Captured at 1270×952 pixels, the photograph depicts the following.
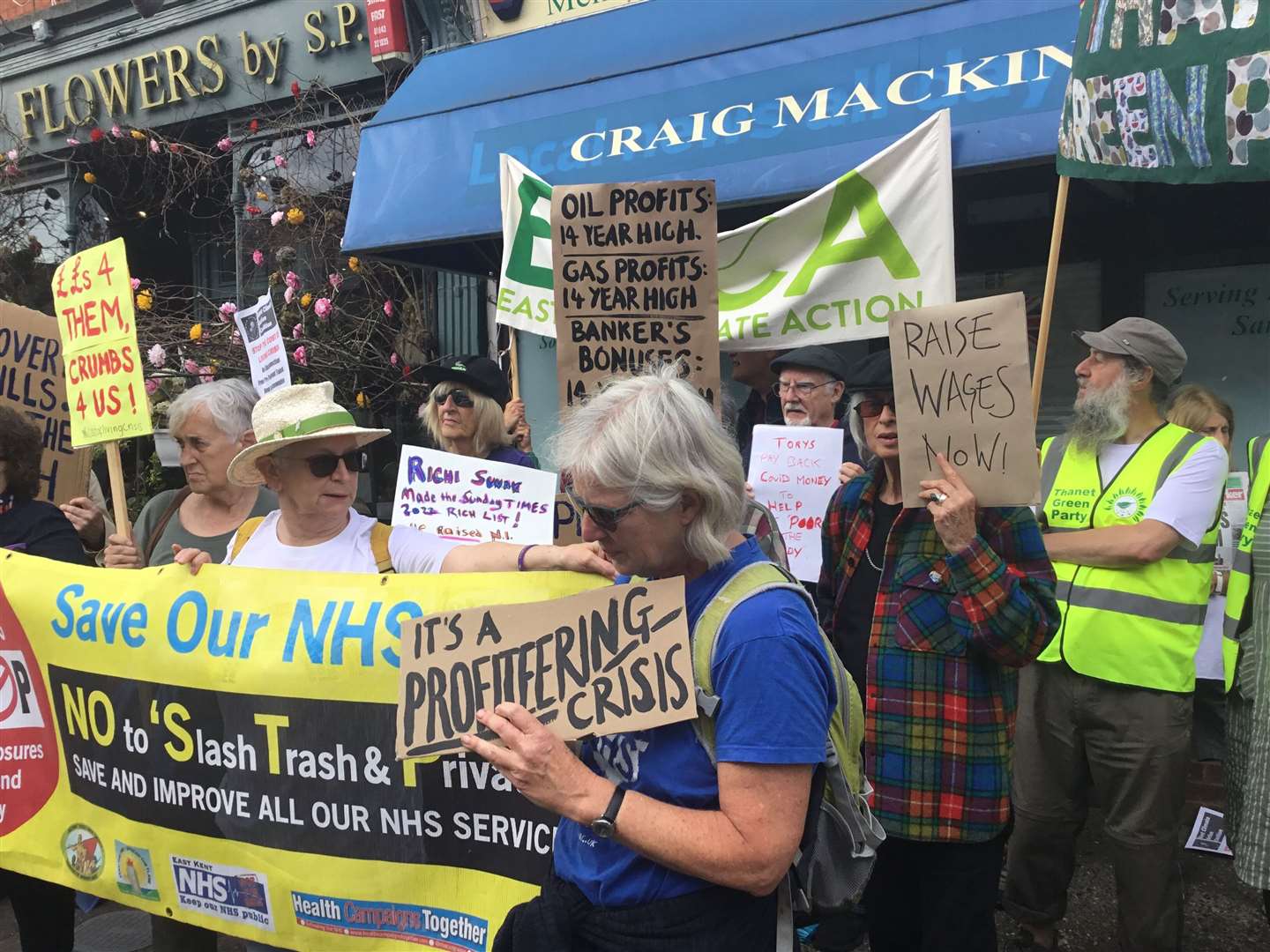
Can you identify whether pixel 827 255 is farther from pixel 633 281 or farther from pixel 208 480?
pixel 208 480

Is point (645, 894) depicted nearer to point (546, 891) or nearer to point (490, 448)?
point (546, 891)

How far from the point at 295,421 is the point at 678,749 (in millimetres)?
1570

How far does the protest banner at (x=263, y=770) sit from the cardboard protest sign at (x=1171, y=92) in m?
1.79

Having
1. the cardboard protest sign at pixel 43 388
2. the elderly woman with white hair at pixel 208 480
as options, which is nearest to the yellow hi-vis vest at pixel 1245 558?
the elderly woman with white hair at pixel 208 480

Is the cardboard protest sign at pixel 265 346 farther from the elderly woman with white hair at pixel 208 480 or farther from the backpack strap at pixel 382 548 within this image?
the backpack strap at pixel 382 548

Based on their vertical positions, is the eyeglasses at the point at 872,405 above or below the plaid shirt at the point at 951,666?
above

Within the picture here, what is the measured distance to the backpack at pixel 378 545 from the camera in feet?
8.73

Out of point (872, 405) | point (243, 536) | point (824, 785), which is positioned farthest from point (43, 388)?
point (824, 785)

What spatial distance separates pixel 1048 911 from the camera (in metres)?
3.51

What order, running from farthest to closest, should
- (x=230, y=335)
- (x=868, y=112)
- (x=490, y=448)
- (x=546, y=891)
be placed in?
(x=230, y=335)
(x=868, y=112)
(x=490, y=448)
(x=546, y=891)

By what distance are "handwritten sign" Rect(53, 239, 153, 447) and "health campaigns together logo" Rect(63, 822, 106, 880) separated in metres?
1.24

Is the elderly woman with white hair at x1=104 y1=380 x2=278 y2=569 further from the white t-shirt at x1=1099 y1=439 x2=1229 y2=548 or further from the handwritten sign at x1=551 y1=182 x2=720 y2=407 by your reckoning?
the white t-shirt at x1=1099 y1=439 x2=1229 y2=548

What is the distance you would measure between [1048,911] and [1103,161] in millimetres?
2547

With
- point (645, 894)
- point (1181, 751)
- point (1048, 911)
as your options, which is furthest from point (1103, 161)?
point (1048, 911)
